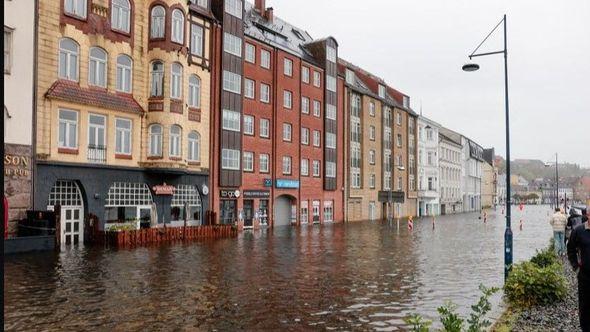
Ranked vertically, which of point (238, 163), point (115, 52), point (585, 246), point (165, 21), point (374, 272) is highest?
point (165, 21)

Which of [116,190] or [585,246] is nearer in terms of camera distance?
[585,246]

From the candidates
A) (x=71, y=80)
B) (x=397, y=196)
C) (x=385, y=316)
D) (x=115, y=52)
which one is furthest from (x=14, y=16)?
(x=397, y=196)

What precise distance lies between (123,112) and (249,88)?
1293 cm

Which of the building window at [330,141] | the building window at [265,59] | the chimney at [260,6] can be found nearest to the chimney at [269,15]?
the chimney at [260,6]

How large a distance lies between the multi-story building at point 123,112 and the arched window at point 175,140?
2.4 inches

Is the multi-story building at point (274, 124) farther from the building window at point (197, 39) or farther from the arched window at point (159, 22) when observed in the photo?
the arched window at point (159, 22)

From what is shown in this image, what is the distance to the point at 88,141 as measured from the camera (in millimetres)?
27250

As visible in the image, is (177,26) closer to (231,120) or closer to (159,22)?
(159,22)

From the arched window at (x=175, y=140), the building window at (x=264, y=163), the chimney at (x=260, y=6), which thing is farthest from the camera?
the chimney at (x=260, y=6)

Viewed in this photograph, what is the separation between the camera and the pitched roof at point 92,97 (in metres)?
25.5

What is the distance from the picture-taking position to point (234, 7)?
37.8 meters

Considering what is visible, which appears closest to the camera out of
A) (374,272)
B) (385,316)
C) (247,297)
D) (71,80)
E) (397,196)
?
(385,316)

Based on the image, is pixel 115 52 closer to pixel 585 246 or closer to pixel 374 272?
pixel 374 272

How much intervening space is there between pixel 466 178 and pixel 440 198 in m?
19.5
